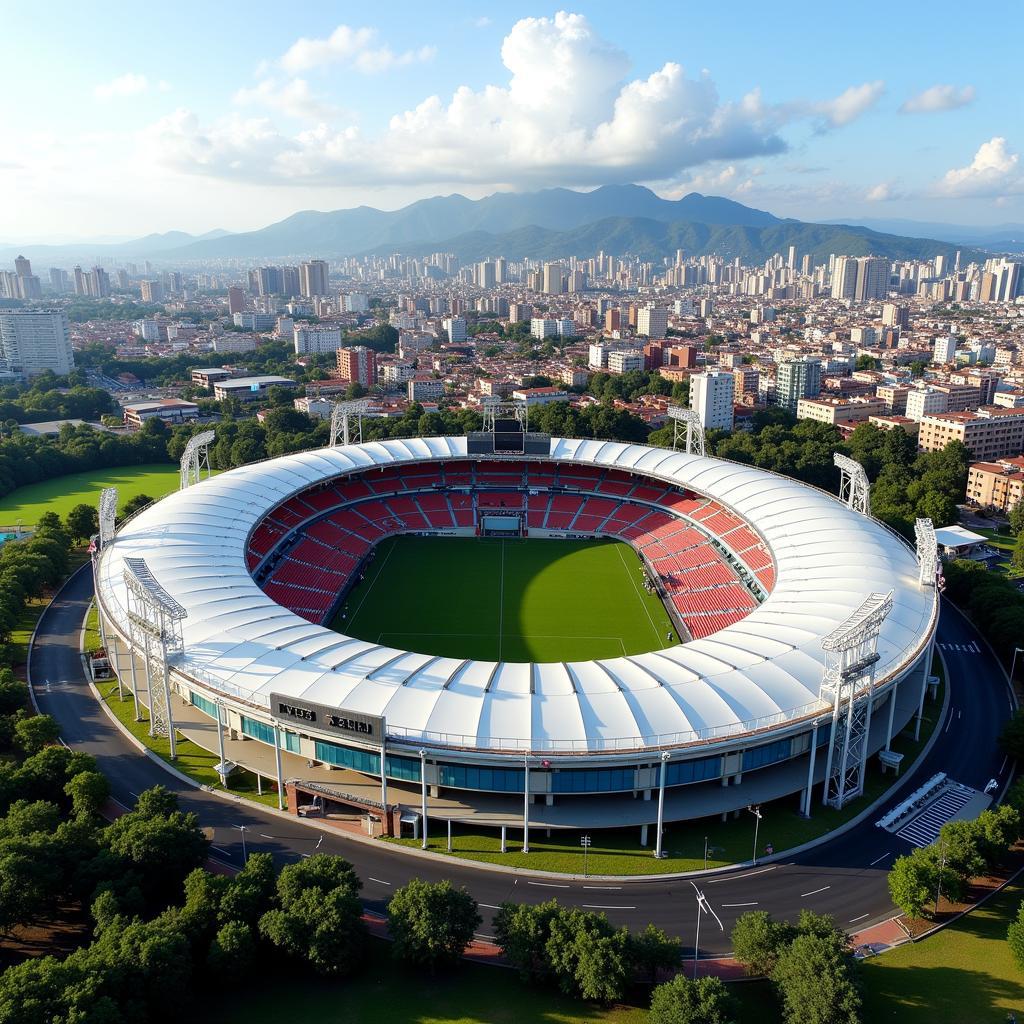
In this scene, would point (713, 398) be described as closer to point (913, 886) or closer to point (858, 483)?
point (858, 483)

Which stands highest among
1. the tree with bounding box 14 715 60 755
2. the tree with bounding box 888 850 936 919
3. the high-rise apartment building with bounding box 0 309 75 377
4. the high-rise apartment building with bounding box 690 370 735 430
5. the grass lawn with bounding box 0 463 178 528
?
the high-rise apartment building with bounding box 0 309 75 377

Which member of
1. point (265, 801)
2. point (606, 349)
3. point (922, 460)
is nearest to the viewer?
point (265, 801)

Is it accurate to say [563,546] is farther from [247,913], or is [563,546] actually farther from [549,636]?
[247,913]

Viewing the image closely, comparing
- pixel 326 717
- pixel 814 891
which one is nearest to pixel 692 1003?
pixel 814 891

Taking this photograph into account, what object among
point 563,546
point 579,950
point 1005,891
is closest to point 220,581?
point 579,950

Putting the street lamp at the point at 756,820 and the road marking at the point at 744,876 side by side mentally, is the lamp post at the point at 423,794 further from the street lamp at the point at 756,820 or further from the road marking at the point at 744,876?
the street lamp at the point at 756,820

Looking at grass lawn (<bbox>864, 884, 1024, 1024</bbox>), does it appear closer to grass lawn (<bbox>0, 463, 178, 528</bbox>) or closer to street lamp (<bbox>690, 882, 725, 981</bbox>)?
street lamp (<bbox>690, 882, 725, 981</bbox>)

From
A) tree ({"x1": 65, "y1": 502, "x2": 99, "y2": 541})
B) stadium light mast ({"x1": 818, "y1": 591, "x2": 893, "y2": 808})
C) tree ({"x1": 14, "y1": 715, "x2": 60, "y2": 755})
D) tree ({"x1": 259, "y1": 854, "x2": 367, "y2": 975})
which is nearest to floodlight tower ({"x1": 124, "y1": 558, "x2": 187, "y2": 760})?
tree ({"x1": 14, "y1": 715, "x2": 60, "y2": 755})
